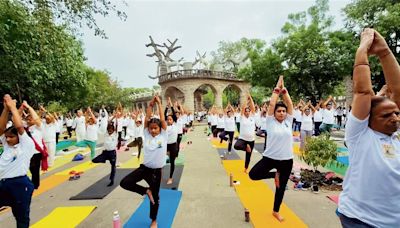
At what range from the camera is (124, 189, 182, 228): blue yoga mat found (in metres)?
4.69

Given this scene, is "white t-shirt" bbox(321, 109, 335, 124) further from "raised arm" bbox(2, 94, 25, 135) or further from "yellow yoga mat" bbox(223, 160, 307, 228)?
"raised arm" bbox(2, 94, 25, 135)

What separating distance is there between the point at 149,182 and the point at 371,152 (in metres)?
3.37

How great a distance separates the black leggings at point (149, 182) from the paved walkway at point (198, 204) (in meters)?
0.48

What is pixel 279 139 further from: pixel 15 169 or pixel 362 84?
pixel 15 169

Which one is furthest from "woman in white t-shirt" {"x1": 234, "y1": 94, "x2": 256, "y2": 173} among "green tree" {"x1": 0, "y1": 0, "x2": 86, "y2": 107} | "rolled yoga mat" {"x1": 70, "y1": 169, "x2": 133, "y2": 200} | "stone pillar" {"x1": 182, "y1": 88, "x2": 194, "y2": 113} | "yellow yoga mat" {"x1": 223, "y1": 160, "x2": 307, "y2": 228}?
"stone pillar" {"x1": 182, "y1": 88, "x2": 194, "y2": 113}

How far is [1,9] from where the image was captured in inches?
354

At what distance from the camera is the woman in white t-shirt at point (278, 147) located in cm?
472

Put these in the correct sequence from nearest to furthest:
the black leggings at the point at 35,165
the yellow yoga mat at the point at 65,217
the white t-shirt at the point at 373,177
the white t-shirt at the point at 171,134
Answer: the white t-shirt at the point at 373,177, the yellow yoga mat at the point at 65,217, the black leggings at the point at 35,165, the white t-shirt at the point at 171,134

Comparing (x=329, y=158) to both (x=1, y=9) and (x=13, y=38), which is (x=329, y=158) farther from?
(x=13, y=38)

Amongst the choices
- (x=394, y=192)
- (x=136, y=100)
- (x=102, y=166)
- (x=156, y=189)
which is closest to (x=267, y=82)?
(x=102, y=166)

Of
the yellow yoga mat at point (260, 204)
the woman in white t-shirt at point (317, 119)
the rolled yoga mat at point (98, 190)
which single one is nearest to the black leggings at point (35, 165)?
the rolled yoga mat at point (98, 190)

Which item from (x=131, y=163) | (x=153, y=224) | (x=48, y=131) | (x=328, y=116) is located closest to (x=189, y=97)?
(x=328, y=116)

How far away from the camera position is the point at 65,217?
514cm

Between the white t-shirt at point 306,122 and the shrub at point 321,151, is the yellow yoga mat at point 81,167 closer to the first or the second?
the shrub at point 321,151
